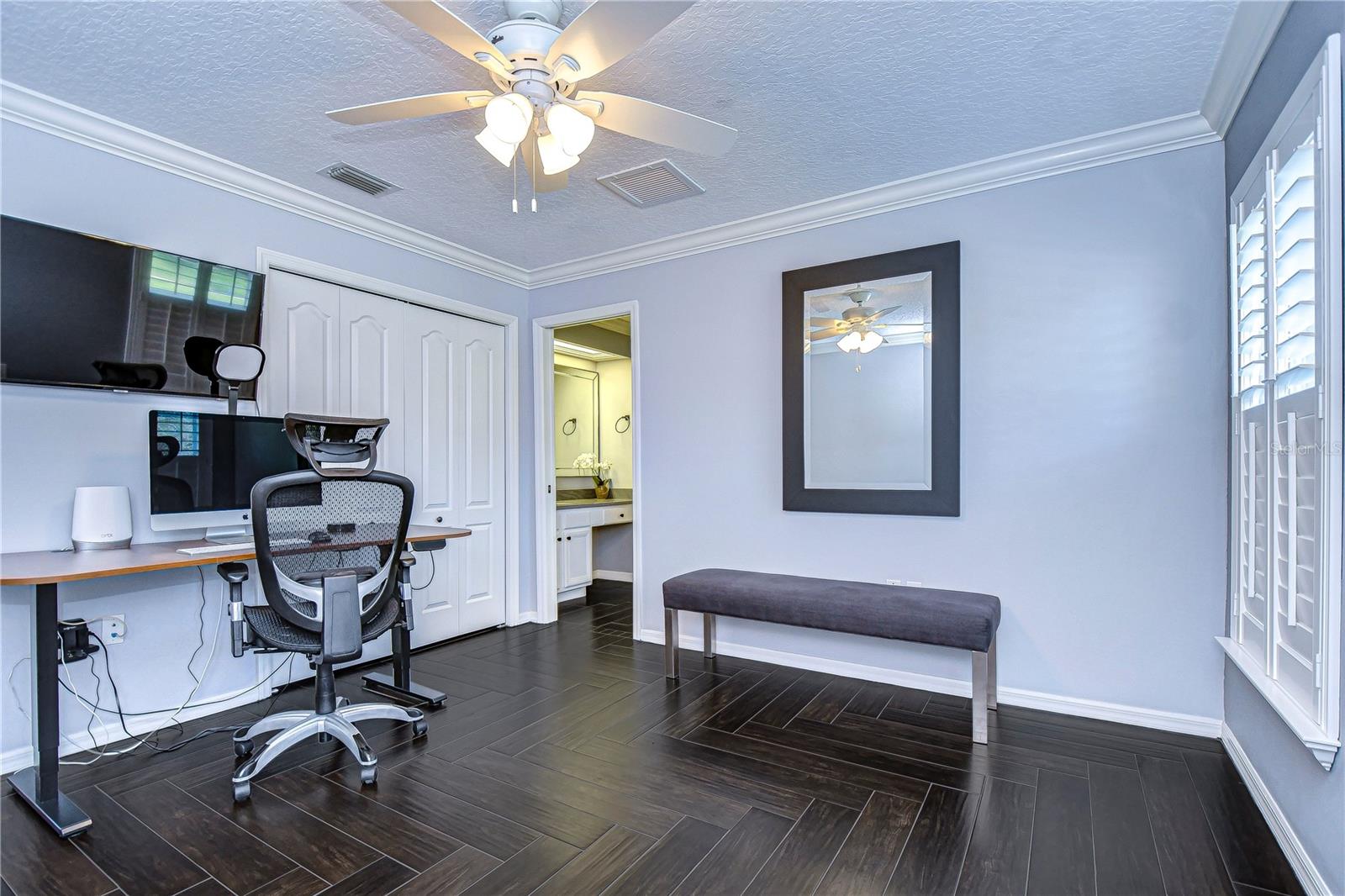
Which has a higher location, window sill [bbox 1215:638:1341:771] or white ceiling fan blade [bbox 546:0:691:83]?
white ceiling fan blade [bbox 546:0:691:83]

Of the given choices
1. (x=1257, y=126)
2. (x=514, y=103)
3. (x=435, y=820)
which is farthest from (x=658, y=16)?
(x=435, y=820)

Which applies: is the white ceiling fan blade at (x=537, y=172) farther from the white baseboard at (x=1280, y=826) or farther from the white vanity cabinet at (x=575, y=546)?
the white baseboard at (x=1280, y=826)

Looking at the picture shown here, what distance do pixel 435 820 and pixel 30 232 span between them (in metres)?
2.60

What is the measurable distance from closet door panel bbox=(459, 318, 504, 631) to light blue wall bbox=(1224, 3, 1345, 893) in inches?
154

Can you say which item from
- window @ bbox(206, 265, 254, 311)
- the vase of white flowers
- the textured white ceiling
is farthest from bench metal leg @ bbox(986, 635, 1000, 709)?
the vase of white flowers

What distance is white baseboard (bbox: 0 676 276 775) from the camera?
8.08 ft

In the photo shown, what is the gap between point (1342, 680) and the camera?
5.18 ft

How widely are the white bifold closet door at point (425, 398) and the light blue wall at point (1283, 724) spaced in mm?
3598

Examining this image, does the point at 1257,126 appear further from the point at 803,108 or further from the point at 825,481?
the point at 825,481

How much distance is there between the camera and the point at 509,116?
1962mm

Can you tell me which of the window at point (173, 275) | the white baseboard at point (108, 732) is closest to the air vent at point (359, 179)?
the window at point (173, 275)

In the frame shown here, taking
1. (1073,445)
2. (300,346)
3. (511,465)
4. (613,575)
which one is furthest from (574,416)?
(1073,445)

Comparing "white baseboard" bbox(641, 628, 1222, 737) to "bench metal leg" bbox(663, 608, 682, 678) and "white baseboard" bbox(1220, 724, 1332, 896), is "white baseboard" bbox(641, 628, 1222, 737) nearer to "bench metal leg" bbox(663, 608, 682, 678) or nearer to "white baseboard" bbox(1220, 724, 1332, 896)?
"white baseboard" bbox(1220, 724, 1332, 896)

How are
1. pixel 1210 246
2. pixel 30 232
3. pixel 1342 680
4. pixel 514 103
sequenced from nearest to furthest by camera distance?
pixel 1342 680
pixel 514 103
pixel 30 232
pixel 1210 246
